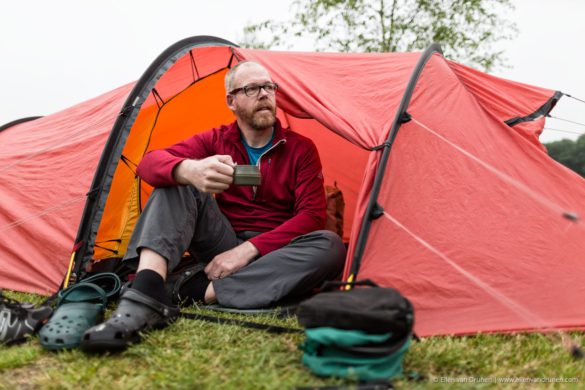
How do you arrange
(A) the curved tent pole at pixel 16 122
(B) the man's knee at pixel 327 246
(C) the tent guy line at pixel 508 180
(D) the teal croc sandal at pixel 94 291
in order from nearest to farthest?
1. (D) the teal croc sandal at pixel 94 291
2. (C) the tent guy line at pixel 508 180
3. (B) the man's knee at pixel 327 246
4. (A) the curved tent pole at pixel 16 122

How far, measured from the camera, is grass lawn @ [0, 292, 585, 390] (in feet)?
5.51

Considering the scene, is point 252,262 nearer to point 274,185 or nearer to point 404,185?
point 274,185

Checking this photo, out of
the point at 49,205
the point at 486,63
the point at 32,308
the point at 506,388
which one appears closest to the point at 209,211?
the point at 32,308

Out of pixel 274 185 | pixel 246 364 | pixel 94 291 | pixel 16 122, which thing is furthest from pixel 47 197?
pixel 246 364

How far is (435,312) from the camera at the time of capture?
90.0 inches

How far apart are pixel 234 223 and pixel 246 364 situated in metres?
1.29

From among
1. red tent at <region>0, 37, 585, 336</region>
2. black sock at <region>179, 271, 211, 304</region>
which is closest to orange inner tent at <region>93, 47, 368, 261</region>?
red tent at <region>0, 37, 585, 336</region>

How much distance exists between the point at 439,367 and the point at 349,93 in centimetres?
167

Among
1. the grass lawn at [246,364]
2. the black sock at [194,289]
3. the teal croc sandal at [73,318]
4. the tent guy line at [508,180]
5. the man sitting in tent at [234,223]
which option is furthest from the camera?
the black sock at [194,289]

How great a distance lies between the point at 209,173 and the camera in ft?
7.84

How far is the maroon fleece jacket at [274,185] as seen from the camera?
2.95m

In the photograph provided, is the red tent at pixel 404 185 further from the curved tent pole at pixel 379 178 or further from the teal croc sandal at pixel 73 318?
the teal croc sandal at pixel 73 318

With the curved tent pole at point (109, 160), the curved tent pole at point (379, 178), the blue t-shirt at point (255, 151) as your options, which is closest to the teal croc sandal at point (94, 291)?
the curved tent pole at point (109, 160)

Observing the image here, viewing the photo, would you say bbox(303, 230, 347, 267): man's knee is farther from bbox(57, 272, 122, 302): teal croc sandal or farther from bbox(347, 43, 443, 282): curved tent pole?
bbox(57, 272, 122, 302): teal croc sandal
